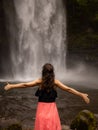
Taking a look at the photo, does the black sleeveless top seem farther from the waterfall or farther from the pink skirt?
the waterfall

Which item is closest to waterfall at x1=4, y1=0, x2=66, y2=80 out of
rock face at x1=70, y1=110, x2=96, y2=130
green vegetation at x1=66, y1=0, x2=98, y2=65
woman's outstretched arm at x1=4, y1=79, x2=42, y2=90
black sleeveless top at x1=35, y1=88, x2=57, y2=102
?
green vegetation at x1=66, y1=0, x2=98, y2=65

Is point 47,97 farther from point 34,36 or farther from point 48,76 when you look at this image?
point 34,36

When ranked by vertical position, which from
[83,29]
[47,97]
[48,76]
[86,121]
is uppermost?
[48,76]

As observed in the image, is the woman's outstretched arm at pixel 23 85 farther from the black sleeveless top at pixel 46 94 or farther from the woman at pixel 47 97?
the black sleeveless top at pixel 46 94

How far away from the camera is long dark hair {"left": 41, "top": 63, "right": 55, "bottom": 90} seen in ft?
22.0

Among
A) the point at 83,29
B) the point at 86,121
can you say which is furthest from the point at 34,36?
the point at 86,121

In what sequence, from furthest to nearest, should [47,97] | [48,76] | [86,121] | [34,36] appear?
[34,36] → [86,121] → [47,97] → [48,76]

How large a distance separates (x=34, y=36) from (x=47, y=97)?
2521 cm

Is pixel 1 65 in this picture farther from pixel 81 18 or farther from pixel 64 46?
pixel 81 18

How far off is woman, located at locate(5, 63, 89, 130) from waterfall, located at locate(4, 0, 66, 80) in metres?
23.0

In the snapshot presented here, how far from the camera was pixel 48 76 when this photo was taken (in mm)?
6730

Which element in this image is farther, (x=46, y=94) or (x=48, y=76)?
(x=46, y=94)

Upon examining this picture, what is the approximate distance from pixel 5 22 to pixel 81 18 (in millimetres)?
8114

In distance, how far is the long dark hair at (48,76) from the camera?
670 cm
